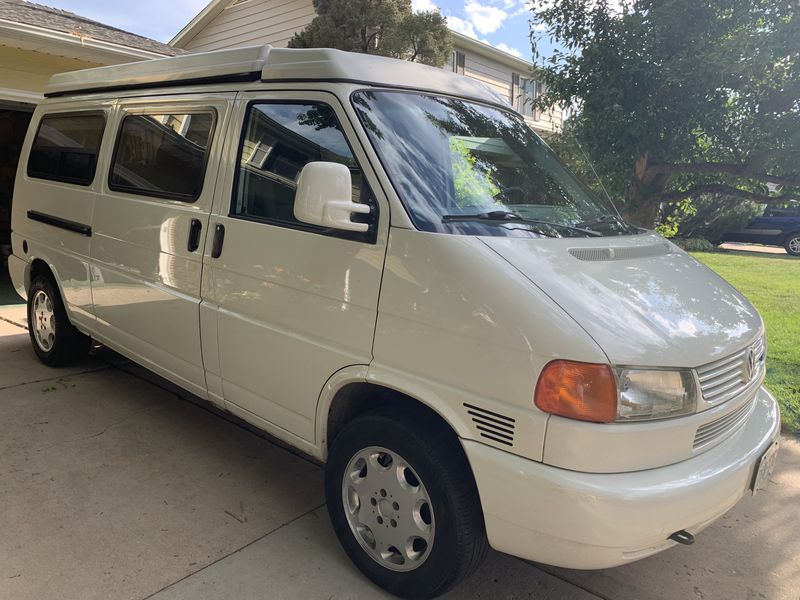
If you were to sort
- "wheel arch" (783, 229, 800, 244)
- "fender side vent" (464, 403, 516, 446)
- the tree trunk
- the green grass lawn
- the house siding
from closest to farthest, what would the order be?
"fender side vent" (464, 403, 516, 446) → the tree trunk → the green grass lawn → the house siding → "wheel arch" (783, 229, 800, 244)

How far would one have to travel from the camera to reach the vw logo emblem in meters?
2.54

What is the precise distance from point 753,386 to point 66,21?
9.09 meters

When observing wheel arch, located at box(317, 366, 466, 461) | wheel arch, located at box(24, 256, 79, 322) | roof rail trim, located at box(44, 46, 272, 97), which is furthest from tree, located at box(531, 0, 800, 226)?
wheel arch, located at box(24, 256, 79, 322)

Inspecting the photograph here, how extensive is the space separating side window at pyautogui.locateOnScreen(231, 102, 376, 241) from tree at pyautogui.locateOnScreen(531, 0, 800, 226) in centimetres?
272

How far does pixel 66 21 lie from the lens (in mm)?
8180

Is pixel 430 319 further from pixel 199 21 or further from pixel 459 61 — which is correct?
pixel 199 21

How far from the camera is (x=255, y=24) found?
14391 millimetres

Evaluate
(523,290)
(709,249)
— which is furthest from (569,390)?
(709,249)

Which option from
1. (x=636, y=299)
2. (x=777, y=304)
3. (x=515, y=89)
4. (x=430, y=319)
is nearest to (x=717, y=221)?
(x=515, y=89)

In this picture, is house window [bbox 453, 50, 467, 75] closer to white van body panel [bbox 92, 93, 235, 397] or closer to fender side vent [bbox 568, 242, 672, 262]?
white van body panel [bbox 92, 93, 235, 397]

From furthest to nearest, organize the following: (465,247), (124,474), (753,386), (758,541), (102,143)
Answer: (102,143) → (124,474) → (758,541) → (753,386) → (465,247)

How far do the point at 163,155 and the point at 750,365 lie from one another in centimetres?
333

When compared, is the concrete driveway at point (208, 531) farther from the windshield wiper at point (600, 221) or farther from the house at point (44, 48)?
the house at point (44, 48)

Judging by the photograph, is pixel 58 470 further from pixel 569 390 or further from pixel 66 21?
pixel 66 21
